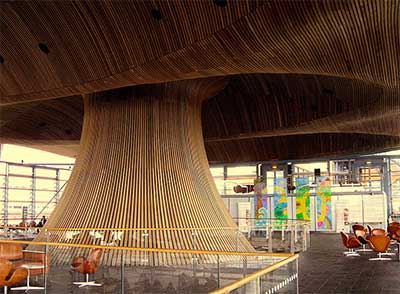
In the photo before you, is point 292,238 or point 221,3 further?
point 292,238

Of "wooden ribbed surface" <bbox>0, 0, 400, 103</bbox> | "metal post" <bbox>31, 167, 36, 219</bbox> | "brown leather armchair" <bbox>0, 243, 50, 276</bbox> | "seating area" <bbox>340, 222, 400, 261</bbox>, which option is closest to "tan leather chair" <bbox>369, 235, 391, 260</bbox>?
"seating area" <bbox>340, 222, 400, 261</bbox>

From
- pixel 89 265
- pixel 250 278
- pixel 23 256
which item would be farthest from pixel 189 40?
pixel 250 278

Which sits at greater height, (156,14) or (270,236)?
(156,14)

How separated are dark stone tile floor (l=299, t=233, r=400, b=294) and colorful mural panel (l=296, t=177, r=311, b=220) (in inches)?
456

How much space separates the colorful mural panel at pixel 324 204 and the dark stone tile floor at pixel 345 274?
11051 millimetres

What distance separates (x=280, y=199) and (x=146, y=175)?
52.4 ft

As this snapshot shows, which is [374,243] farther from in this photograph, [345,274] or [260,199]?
[260,199]

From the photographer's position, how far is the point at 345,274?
10.5 m

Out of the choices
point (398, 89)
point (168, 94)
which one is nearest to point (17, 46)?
point (168, 94)

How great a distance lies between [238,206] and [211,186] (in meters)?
15.3

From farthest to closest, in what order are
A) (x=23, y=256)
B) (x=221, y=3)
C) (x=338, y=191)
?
(x=338, y=191), (x=23, y=256), (x=221, y=3)

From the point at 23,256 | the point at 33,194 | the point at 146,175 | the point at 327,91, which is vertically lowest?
the point at 23,256

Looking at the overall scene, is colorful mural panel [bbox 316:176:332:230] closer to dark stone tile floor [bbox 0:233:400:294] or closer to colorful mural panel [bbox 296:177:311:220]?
colorful mural panel [bbox 296:177:311:220]

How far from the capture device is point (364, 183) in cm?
2575
